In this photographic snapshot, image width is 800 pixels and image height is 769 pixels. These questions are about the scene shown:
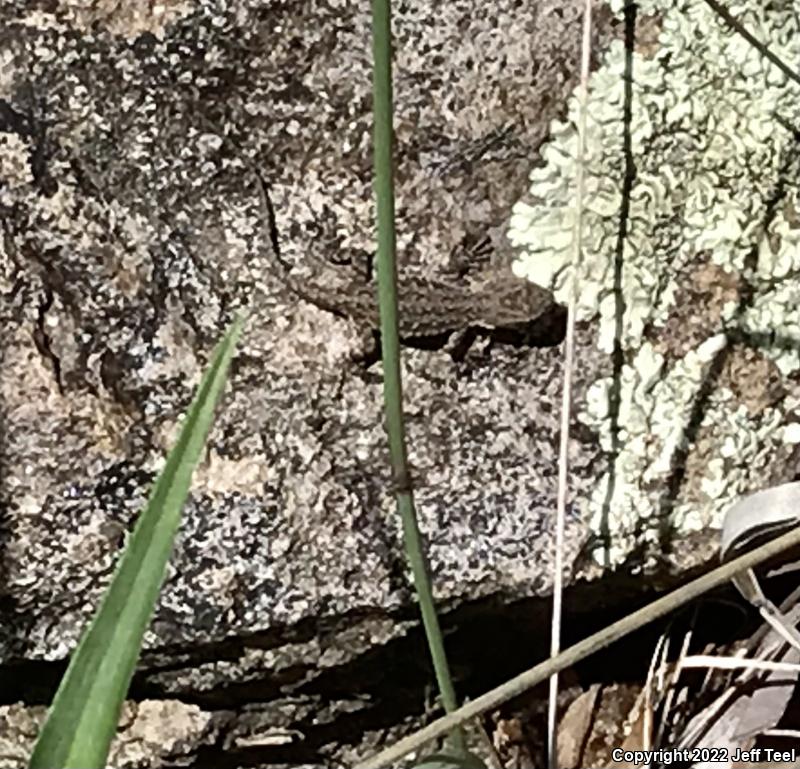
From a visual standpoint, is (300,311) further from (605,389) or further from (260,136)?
(605,389)

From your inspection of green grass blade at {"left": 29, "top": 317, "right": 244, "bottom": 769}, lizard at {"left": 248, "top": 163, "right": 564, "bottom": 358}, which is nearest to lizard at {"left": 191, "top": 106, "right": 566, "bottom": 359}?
lizard at {"left": 248, "top": 163, "right": 564, "bottom": 358}

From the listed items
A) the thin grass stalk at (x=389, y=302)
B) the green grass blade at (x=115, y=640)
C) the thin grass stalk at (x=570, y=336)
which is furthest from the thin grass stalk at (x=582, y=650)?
the green grass blade at (x=115, y=640)

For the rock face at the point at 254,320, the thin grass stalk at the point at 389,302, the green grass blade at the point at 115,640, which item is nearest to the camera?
the green grass blade at the point at 115,640

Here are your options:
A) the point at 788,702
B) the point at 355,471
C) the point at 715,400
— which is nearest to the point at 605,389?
the point at 715,400

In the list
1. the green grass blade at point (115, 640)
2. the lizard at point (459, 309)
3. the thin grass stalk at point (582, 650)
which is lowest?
the green grass blade at point (115, 640)

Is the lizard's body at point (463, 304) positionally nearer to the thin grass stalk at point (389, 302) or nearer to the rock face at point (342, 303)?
the rock face at point (342, 303)

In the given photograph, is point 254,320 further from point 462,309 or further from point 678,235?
point 678,235
